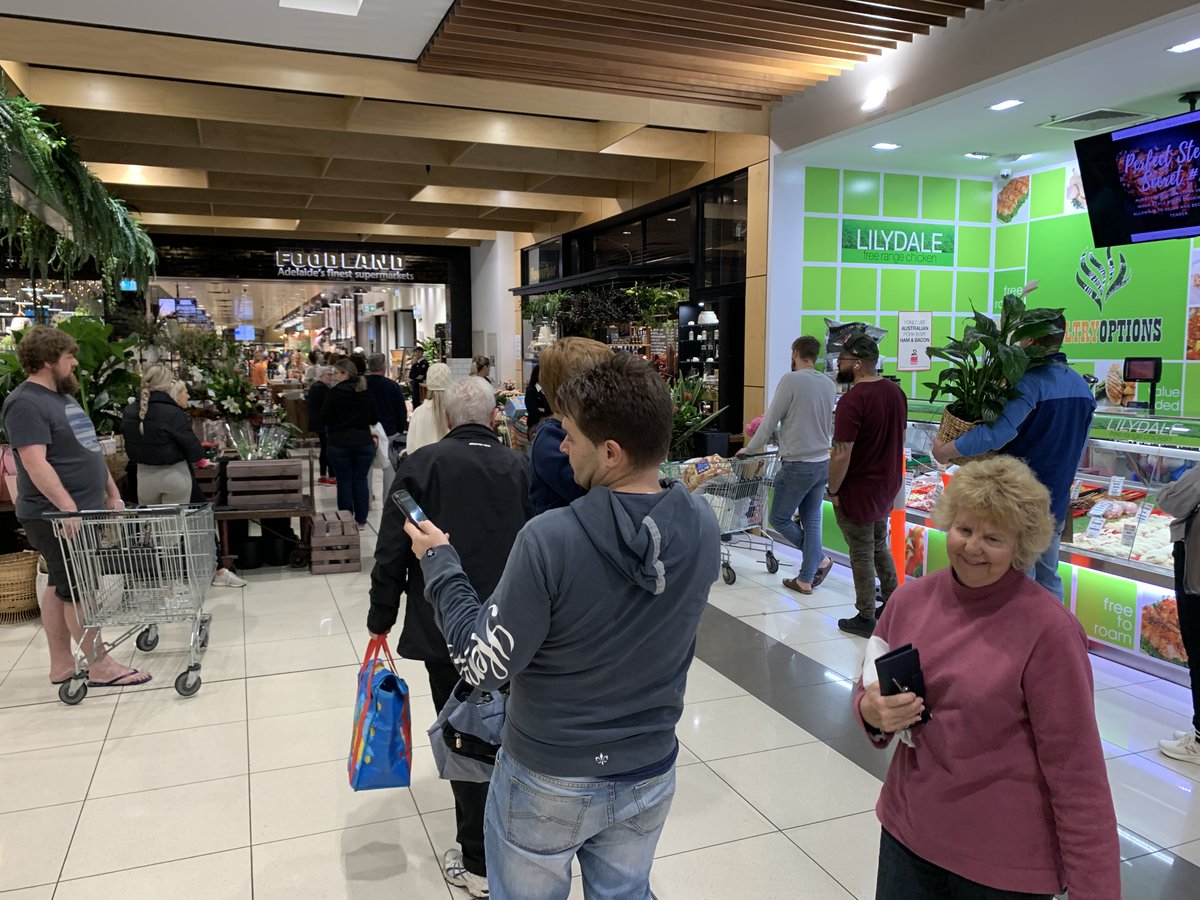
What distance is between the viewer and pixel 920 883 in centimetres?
167

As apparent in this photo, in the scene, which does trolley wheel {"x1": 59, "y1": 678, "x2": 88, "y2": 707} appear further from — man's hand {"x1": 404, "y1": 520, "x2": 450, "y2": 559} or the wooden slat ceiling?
the wooden slat ceiling

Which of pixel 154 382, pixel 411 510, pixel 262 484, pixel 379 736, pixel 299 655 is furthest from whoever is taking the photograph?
pixel 262 484

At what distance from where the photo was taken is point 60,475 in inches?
158

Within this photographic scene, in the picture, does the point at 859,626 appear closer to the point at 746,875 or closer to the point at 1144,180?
the point at 746,875

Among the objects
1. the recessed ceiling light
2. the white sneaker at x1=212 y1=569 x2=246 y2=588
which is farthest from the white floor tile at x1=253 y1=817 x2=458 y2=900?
the recessed ceiling light

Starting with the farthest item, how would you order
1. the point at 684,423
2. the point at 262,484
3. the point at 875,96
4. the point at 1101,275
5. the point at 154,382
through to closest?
the point at 1101,275, the point at 875,96, the point at 684,423, the point at 262,484, the point at 154,382

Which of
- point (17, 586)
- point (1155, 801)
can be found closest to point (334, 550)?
point (17, 586)

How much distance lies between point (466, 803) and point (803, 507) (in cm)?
395

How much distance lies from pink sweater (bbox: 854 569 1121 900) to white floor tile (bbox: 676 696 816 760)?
206 centimetres

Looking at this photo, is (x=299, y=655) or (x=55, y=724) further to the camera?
(x=299, y=655)

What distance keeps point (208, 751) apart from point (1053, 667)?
132 inches

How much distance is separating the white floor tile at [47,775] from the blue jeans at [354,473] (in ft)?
13.7

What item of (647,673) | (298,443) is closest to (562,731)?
(647,673)

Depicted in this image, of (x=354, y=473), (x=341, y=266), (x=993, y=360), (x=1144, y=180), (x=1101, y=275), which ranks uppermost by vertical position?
(x=341, y=266)
